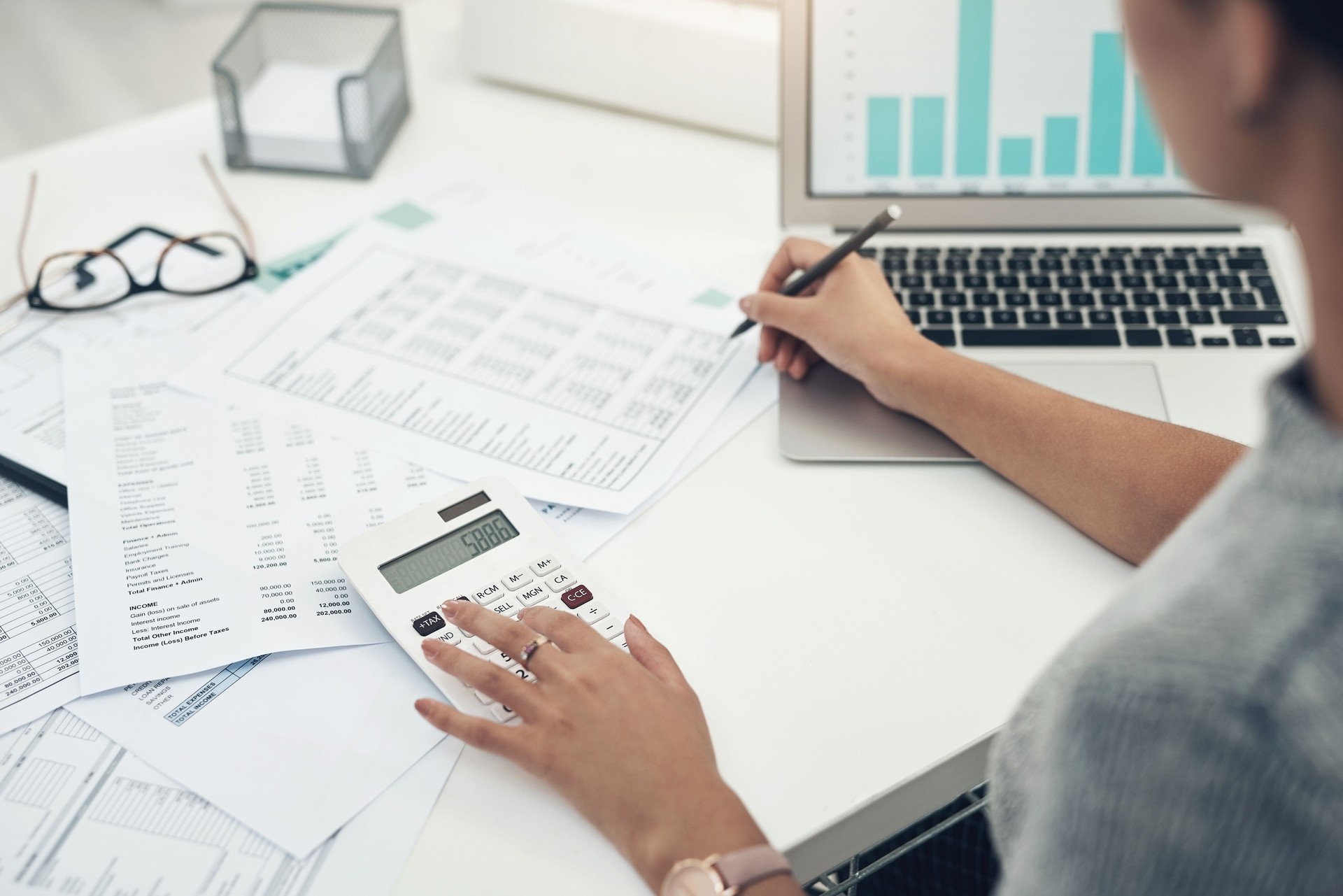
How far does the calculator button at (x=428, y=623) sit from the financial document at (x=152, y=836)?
0.07 metres

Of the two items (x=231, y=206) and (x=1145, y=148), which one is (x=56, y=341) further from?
(x=1145, y=148)

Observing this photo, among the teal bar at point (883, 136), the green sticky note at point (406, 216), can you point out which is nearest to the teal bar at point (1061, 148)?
the teal bar at point (883, 136)

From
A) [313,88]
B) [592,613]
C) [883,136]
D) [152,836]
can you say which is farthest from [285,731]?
[313,88]

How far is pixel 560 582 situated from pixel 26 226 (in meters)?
0.72

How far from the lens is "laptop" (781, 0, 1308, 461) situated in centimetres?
88

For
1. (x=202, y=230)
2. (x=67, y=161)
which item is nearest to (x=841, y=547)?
(x=202, y=230)

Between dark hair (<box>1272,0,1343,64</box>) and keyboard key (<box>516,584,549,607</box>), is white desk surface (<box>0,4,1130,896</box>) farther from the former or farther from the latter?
dark hair (<box>1272,0,1343,64</box>)

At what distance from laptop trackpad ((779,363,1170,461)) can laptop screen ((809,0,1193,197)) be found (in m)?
0.21

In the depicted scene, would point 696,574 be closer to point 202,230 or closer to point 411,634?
point 411,634

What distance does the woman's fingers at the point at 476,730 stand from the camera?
59 cm

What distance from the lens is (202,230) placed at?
3.52 ft

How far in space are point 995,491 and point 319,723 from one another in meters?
0.47

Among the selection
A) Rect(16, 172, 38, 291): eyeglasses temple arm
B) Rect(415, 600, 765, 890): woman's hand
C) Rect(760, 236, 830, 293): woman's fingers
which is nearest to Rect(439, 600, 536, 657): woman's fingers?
Rect(415, 600, 765, 890): woman's hand

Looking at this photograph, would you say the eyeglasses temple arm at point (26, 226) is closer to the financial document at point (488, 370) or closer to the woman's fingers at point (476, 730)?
the financial document at point (488, 370)
